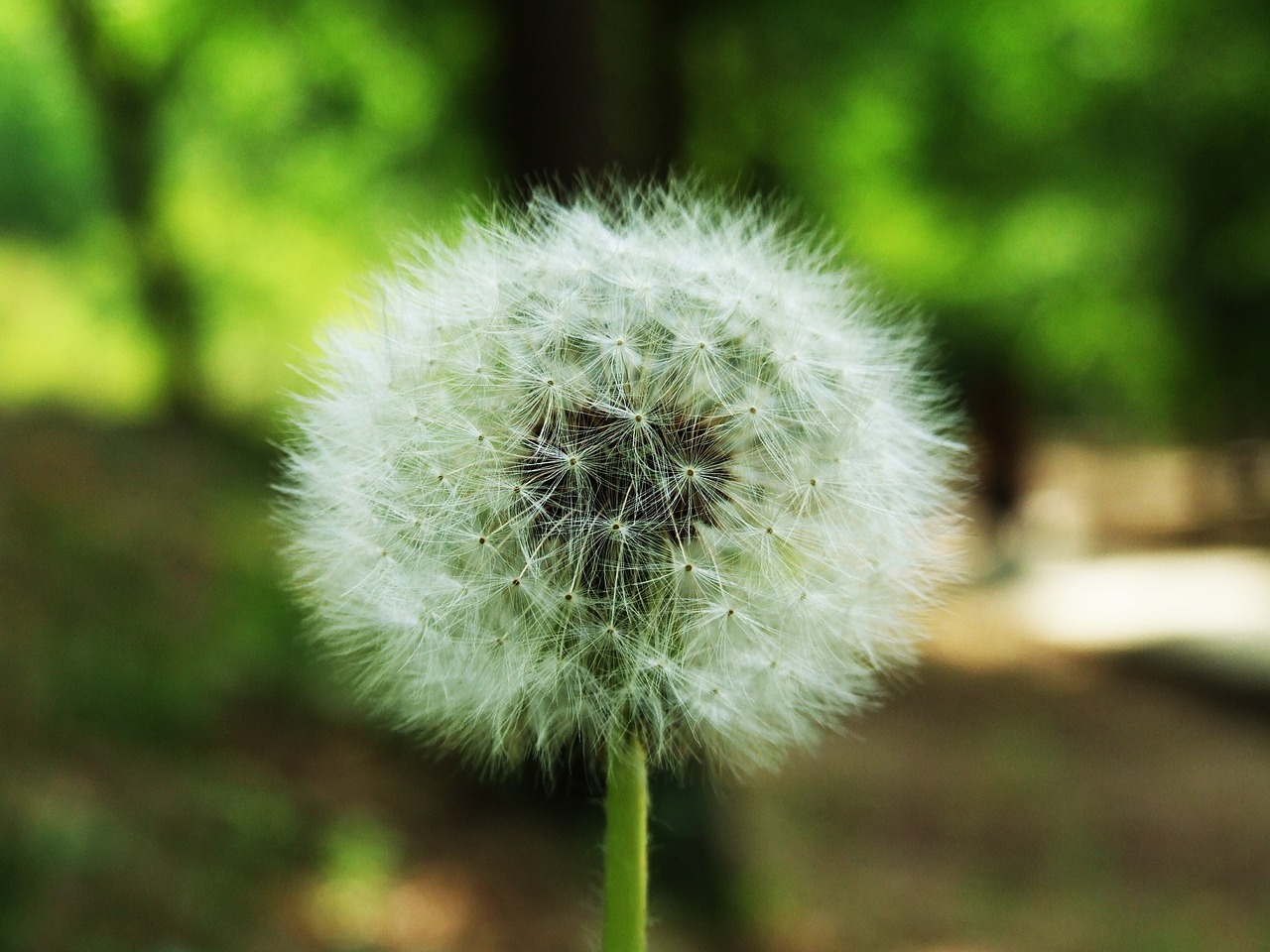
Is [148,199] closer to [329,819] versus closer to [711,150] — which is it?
[711,150]

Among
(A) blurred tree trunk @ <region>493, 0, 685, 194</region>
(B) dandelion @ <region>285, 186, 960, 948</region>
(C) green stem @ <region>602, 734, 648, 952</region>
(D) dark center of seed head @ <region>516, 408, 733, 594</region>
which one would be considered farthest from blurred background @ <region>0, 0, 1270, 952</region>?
(C) green stem @ <region>602, 734, 648, 952</region>

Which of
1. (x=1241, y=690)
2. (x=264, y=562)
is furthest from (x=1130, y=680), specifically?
(x=264, y=562)

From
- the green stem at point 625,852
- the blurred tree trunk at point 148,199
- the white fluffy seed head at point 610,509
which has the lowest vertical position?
the green stem at point 625,852

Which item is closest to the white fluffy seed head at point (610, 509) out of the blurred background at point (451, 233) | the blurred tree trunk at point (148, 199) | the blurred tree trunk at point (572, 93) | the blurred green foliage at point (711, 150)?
the blurred background at point (451, 233)

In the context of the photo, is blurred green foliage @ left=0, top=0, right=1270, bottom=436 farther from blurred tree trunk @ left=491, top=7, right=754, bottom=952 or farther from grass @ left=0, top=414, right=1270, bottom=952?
grass @ left=0, top=414, right=1270, bottom=952

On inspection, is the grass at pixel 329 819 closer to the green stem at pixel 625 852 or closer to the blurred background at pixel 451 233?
the blurred background at pixel 451 233

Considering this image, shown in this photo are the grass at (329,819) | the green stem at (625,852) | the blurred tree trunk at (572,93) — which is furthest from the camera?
the blurred tree trunk at (572,93)

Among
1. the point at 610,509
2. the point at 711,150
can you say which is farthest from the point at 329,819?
the point at 711,150
